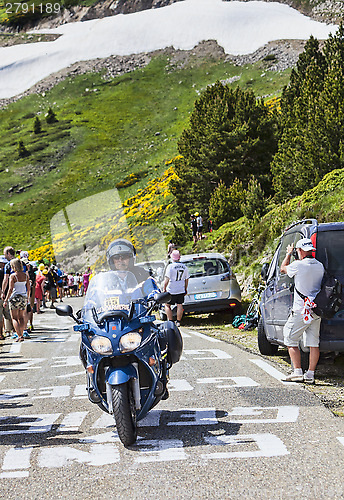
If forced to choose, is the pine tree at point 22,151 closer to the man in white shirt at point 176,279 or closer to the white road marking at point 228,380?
the man in white shirt at point 176,279

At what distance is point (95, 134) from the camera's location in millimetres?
162250

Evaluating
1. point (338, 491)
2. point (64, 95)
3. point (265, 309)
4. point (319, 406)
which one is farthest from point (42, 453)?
point (64, 95)

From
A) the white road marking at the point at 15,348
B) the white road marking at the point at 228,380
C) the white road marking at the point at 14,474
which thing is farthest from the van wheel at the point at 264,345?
the white road marking at the point at 14,474

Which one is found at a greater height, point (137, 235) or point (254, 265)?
point (137, 235)

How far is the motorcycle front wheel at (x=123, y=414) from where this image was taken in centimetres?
566

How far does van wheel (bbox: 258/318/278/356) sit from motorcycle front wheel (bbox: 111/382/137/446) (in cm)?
540

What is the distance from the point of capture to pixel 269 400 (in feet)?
24.2

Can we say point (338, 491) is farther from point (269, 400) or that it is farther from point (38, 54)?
point (38, 54)

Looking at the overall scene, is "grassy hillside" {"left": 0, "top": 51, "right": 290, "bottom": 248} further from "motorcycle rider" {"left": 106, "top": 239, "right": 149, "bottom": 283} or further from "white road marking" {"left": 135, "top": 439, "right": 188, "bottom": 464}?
"white road marking" {"left": 135, "top": 439, "right": 188, "bottom": 464}

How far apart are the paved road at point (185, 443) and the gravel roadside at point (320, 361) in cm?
23

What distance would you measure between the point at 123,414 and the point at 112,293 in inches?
41.3

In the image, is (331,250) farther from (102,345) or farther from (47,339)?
(47,339)

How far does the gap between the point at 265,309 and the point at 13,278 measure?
6.14 meters

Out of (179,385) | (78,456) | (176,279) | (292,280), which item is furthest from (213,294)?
(78,456)
